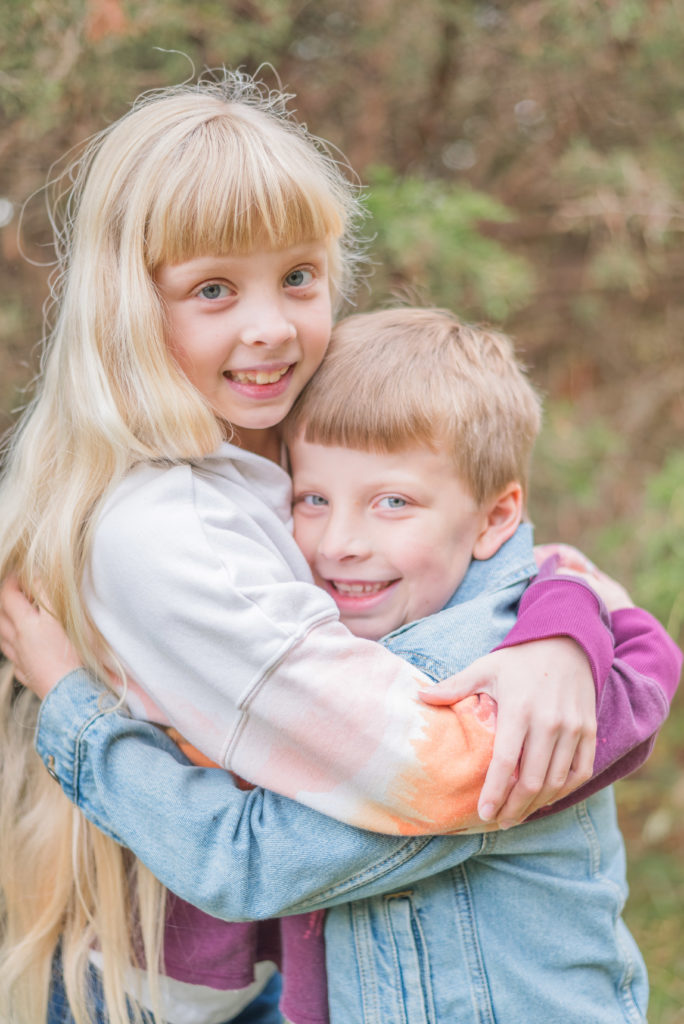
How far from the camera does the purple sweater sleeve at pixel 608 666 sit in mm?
1508

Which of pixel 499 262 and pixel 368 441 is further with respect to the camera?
pixel 499 262

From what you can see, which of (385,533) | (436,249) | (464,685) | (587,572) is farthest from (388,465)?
(436,249)

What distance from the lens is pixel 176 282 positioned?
5.34 ft

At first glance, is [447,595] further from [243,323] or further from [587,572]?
[243,323]

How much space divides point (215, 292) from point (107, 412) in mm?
271

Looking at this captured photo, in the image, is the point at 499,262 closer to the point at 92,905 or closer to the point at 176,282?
the point at 176,282

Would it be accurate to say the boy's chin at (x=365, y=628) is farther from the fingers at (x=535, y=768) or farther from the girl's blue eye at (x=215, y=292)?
the girl's blue eye at (x=215, y=292)

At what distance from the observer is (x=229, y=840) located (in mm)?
1486

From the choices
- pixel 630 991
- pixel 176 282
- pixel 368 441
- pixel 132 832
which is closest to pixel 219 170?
pixel 176 282

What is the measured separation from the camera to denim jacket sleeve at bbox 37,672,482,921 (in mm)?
1475

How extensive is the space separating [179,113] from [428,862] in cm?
131

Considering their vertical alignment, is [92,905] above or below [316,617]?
below

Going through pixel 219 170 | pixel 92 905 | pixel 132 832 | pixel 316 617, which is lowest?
pixel 92 905

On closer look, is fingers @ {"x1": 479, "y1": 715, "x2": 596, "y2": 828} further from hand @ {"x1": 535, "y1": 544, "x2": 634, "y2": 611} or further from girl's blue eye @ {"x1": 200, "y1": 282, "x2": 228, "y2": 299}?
girl's blue eye @ {"x1": 200, "y1": 282, "x2": 228, "y2": 299}
